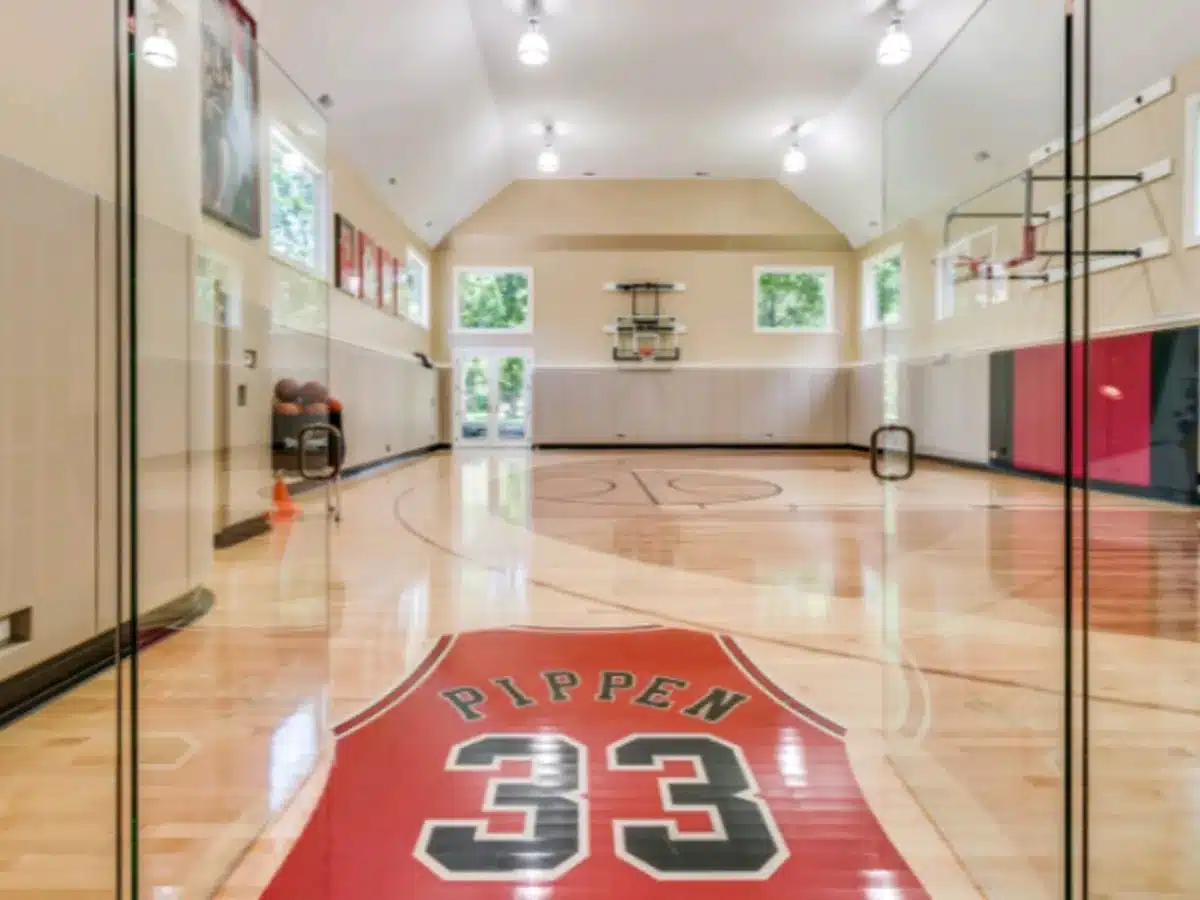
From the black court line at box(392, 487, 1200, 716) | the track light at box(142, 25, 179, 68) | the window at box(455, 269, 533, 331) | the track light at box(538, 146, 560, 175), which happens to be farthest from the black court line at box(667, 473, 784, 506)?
the window at box(455, 269, 533, 331)

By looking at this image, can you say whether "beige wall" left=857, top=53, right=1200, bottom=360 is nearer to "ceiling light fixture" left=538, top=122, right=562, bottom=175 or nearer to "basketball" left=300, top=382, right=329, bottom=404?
"basketball" left=300, top=382, right=329, bottom=404

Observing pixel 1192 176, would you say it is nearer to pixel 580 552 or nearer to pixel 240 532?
pixel 580 552

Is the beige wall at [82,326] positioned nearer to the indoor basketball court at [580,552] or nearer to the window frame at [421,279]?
the indoor basketball court at [580,552]

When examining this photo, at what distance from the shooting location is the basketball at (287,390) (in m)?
4.34

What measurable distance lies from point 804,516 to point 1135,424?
267 centimetres

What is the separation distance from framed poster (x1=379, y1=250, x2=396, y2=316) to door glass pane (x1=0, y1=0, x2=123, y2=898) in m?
7.16

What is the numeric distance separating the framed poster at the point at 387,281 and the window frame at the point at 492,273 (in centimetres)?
233

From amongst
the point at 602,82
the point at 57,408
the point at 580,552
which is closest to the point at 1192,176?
the point at 580,552

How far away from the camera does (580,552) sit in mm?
3916

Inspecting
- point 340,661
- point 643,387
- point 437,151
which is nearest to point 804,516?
point 340,661

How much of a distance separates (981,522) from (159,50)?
4881 mm

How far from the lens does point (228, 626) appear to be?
8.54 feet

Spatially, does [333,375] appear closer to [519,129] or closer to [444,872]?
[519,129]

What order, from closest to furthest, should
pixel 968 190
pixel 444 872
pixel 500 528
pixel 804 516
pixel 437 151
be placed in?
pixel 444 872, pixel 968 190, pixel 500 528, pixel 804 516, pixel 437 151
